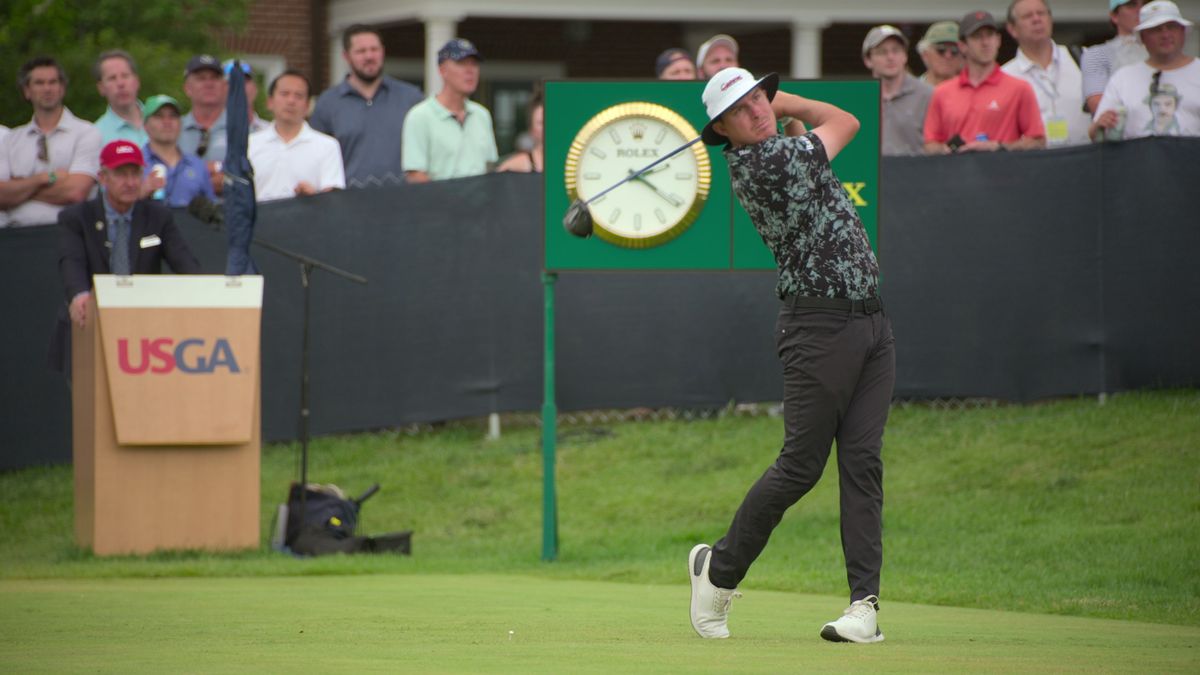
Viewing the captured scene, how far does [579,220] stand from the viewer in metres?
10.1

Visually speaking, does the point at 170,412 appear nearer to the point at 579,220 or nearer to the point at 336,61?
the point at 579,220

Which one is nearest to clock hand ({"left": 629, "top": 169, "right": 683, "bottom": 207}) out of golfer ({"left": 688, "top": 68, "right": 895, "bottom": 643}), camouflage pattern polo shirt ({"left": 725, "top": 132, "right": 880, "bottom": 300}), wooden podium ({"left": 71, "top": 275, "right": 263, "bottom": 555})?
wooden podium ({"left": 71, "top": 275, "right": 263, "bottom": 555})

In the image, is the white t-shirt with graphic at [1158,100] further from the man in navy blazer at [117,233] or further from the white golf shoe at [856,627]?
the white golf shoe at [856,627]

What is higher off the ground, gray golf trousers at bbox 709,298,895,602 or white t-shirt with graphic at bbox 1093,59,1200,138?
white t-shirt with graphic at bbox 1093,59,1200,138

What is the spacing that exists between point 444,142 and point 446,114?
0.73ft

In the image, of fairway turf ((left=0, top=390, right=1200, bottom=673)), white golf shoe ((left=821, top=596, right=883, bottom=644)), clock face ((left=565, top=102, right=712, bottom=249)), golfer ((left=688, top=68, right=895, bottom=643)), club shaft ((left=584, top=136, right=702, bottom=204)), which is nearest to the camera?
fairway turf ((left=0, top=390, right=1200, bottom=673))

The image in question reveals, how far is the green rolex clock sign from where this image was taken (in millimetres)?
10867

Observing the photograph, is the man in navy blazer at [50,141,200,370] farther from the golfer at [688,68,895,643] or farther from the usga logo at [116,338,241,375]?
the golfer at [688,68,895,643]

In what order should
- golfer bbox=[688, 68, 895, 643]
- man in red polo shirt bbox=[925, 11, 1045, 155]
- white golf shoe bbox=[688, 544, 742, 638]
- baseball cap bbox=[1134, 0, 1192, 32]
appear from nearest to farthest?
golfer bbox=[688, 68, 895, 643], white golf shoe bbox=[688, 544, 742, 638], baseball cap bbox=[1134, 0, 1192, 32], man in red polo shirt bbox=[925, 11, 1045, 155]

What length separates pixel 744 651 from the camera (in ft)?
19.5

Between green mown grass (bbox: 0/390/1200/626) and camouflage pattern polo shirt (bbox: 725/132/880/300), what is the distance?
9.06ft

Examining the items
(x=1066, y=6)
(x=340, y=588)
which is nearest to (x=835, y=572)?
(x=340, y=588)

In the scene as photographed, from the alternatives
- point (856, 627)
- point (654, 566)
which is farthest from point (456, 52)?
point (856, 627)

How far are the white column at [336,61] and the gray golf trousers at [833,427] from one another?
16.4m
